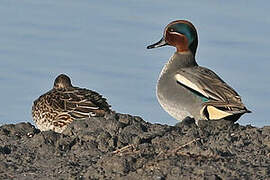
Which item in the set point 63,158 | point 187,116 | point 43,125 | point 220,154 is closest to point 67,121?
point 43,125

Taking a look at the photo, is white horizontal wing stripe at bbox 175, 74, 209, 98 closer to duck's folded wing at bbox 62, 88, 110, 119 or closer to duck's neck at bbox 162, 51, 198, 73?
duck's neck at bbox 162, 51, 198, 73

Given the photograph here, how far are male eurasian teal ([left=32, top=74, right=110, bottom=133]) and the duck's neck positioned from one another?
39.6 inches

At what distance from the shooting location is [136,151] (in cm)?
815

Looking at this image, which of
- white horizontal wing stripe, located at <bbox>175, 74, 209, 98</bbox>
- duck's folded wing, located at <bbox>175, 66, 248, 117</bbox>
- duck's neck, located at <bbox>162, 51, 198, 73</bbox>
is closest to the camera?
duck's folded wing, located at <bbox>175, 66, 248, 117</bbox>

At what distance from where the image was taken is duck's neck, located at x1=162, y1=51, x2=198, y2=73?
11906 millimetres

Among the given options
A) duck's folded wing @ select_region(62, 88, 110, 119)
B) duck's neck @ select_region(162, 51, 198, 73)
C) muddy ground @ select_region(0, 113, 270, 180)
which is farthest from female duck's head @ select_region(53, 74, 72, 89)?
muddy ground @ select_region(0, 113, 270, 180)

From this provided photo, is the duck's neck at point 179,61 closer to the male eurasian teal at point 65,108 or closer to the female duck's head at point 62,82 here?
the male eurasian teal at point 65,108

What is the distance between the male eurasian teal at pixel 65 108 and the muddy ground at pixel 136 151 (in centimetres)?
131

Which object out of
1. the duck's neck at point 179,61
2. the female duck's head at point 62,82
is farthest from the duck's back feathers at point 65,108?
the duck's neck at point 179,61

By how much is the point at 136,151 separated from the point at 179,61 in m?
4.12

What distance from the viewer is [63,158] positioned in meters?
8.51

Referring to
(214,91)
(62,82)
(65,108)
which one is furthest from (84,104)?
(214,91)

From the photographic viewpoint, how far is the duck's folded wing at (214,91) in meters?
10.8

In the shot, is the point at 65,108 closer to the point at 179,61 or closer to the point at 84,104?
the point at 84,104
